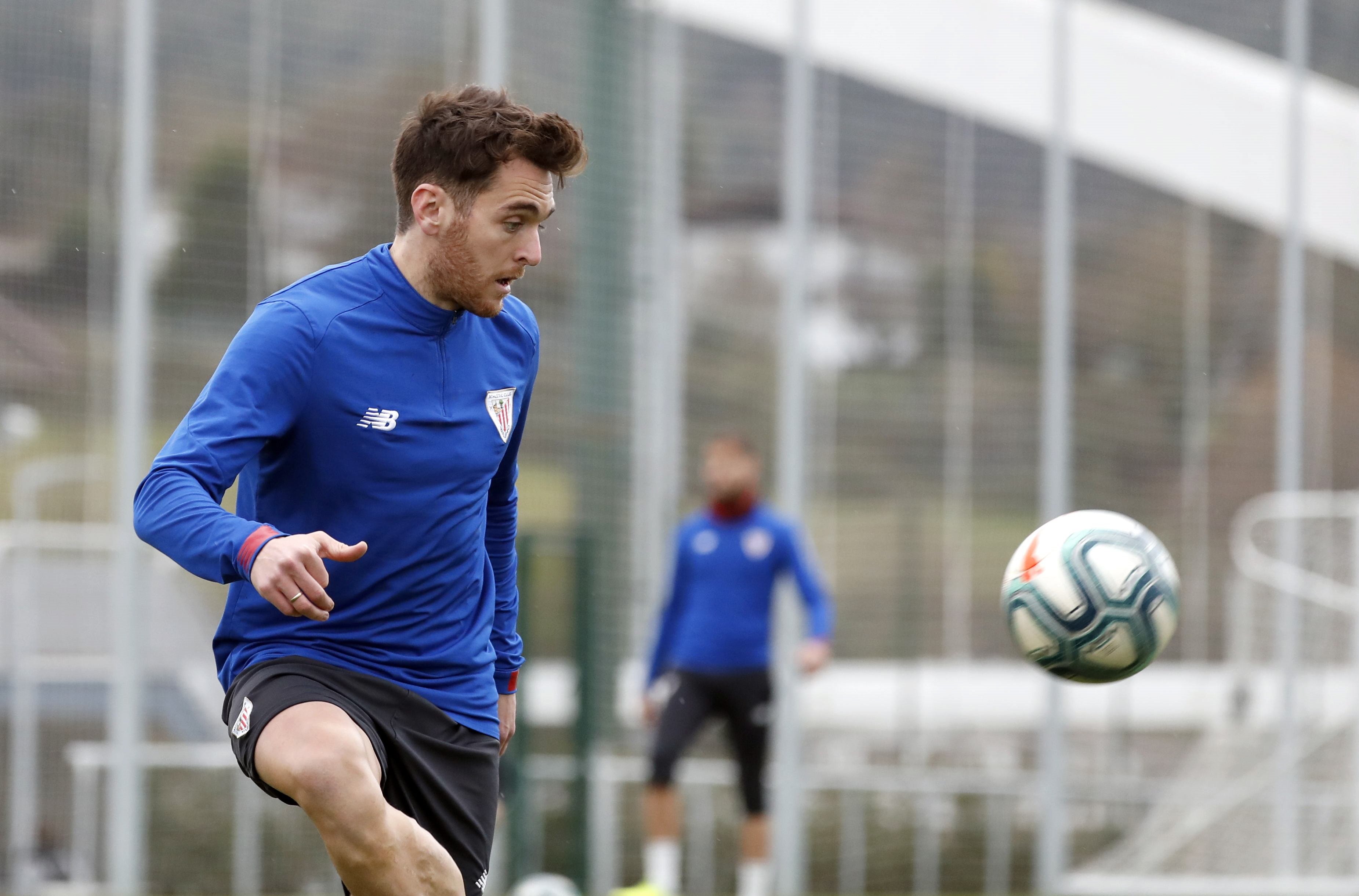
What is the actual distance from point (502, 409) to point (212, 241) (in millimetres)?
5589

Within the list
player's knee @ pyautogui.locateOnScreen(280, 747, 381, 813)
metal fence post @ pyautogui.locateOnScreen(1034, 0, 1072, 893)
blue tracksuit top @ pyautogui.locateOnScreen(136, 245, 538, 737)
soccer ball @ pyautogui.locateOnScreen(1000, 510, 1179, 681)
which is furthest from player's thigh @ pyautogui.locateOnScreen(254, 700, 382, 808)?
metal fence post @ pyautogui.locateOnScreen(1034, 0, 1072, 893)

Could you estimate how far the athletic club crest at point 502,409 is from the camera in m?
3.69

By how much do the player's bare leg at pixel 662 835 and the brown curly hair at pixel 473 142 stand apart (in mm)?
5472

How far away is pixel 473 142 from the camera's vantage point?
352 cm

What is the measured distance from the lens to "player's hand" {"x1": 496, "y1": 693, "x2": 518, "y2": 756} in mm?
4023

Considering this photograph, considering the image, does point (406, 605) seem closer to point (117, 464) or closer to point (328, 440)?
point (328, 440)

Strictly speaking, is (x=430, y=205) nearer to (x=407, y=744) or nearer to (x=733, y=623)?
(x=407, y=744)

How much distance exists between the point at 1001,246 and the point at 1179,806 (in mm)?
3681

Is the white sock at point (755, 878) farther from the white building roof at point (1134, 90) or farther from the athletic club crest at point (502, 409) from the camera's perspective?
the athletic club crest at point (502, 409)

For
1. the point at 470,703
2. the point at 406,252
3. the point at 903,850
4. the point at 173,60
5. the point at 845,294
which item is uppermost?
the point at 173,60

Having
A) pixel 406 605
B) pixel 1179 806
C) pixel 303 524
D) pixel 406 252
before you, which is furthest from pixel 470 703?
pixel 1179 806

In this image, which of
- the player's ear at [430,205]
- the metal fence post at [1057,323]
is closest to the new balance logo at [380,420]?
the player's ear at [430,205]

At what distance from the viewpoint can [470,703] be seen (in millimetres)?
3707

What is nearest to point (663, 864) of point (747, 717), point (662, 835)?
point (662, 835)
